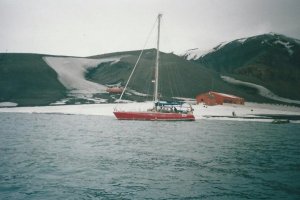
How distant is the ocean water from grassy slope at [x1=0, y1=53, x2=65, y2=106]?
206 feet

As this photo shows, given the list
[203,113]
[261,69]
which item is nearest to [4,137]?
[203,113]

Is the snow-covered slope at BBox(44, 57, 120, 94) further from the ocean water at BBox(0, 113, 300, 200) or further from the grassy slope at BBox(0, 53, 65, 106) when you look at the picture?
the ocean water at BBox(0, 113, 300, 200)

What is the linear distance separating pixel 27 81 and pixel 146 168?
323ft

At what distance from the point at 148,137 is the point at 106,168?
52.4ft

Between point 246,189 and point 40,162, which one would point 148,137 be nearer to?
point 40,162

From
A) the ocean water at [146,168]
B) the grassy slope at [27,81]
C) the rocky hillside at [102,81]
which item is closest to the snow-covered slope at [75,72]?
the rocky hillside at [102,81]

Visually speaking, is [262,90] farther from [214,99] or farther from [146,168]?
[146,168]

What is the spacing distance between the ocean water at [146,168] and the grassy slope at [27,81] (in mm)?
62728

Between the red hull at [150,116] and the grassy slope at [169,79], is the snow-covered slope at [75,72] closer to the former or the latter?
the grassy slope at [169,79]

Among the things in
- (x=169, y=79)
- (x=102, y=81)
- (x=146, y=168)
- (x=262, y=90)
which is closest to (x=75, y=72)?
(x=102, y=81)

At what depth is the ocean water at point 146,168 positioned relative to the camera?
1653 cm

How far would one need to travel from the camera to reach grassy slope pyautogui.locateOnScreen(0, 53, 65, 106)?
310 feet

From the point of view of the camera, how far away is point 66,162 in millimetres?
22750

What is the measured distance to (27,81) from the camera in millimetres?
111375
